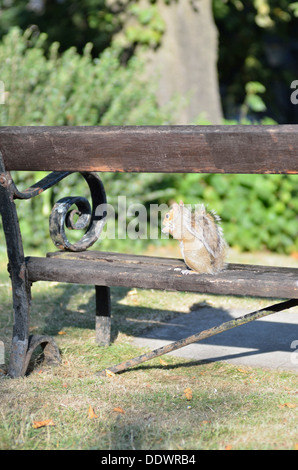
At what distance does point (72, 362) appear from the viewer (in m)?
3.61

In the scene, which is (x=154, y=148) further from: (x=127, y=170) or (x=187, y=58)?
(x=187, y=58)

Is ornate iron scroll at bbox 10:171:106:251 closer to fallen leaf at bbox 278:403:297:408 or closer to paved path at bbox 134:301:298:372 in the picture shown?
paved path at bbox 134:301:298:372

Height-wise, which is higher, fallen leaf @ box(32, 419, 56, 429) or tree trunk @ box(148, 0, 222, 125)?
tree trunk @ box(148, 0, 222, 125)

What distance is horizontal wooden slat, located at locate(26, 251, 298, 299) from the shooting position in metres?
2.90

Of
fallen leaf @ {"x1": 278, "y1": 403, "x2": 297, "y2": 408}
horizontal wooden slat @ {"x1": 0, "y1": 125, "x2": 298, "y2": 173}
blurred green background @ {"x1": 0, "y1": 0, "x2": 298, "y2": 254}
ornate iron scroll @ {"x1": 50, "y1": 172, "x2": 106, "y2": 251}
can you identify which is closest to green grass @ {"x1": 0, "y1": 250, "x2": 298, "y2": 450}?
fallen leaf @ {"x1": 278, "y1": 403, "x2": 297, "y2": 408}

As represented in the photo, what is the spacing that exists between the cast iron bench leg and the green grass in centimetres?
6

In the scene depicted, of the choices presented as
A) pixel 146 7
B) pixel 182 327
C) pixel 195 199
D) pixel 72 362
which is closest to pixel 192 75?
pixel 146 7

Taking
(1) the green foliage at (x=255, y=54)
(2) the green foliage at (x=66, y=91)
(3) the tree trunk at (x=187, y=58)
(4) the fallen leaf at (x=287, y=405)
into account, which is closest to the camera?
(4) the fallen leaf at (x=287, y=405)

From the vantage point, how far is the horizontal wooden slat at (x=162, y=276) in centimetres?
290

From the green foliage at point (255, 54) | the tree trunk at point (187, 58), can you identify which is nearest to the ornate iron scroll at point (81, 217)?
the tree trunk at point (187, 58)

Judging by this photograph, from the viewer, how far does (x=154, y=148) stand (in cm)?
284

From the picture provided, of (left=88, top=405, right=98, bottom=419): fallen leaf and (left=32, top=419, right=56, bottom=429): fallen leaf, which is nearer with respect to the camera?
(left=32, top=419, right=56, bottom=429): fallen leaf

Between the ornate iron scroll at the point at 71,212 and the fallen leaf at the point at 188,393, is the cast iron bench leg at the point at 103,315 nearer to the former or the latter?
the ornate iron scroll at the point at 71,212

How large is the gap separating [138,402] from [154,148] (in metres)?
1.15
